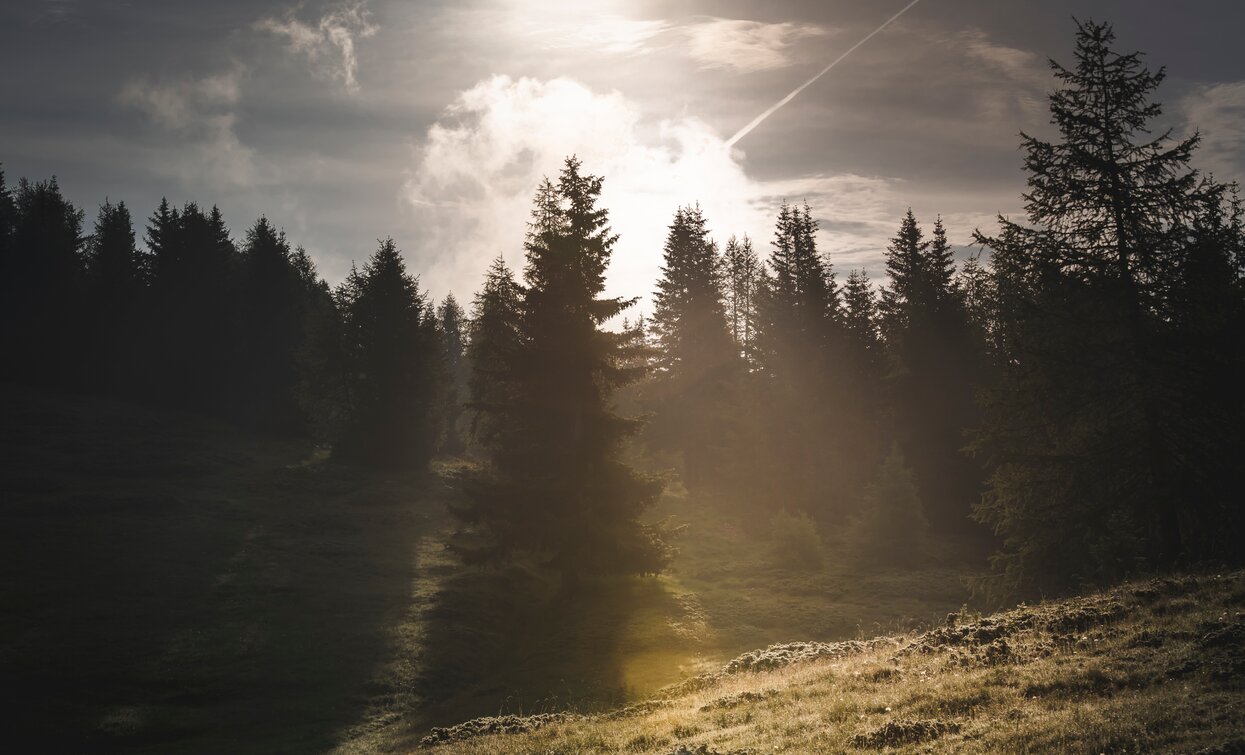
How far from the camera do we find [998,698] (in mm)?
10648

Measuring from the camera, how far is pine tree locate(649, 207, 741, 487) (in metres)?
54.2

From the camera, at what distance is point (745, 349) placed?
63.2m

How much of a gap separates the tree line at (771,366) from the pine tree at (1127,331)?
0.24 ft

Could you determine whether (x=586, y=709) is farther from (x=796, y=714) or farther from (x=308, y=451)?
(x=308, y=451)

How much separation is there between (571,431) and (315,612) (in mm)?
12336

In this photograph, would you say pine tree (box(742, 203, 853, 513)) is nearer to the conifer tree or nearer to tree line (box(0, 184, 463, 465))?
the conifer tree

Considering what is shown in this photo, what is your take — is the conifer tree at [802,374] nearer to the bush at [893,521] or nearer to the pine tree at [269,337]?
the bush at [893,521]

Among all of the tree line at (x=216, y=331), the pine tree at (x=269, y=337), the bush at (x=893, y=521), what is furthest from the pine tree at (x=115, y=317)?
the bush at (x=893, y=521)

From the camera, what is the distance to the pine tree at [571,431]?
97.9 feet

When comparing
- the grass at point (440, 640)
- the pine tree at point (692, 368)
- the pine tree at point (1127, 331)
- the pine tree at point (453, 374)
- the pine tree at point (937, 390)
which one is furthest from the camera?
the pine tree at point (453, 374)

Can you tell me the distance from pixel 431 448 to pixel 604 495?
33438 millimetres

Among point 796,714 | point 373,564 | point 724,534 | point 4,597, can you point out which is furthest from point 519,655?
point 724,534

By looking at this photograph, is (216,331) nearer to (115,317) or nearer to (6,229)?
(115,317)

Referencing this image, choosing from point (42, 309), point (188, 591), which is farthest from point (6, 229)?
point (188, 591)
